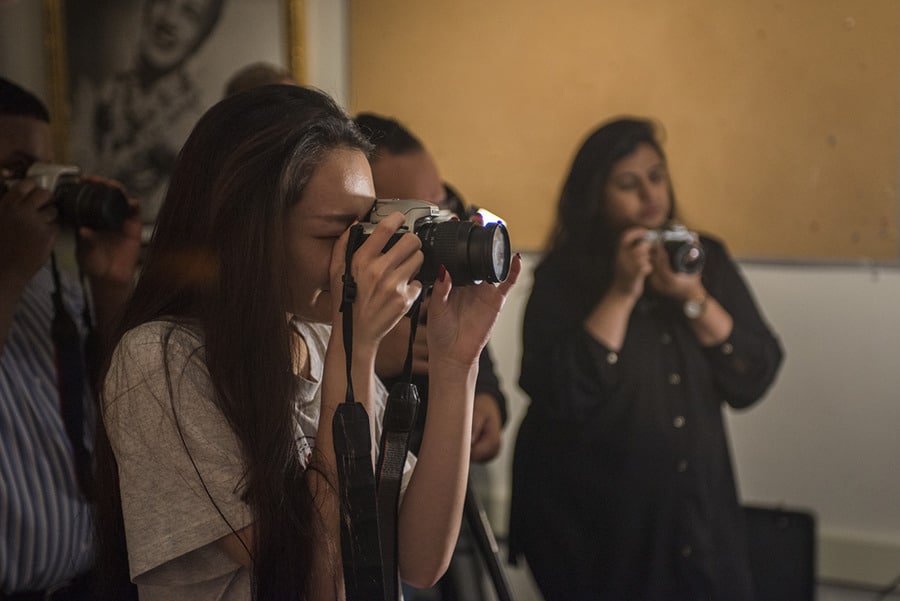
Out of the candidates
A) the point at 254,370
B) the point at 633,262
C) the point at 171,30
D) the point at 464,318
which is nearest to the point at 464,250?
the point at 464,318

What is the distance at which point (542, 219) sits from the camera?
1.56 m

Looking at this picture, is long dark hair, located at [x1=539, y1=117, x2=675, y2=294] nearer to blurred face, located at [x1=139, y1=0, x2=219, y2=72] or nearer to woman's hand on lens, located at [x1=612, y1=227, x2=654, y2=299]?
woman's hand on lens, located at [x1=612, y1=227, x2=654, y2=299]

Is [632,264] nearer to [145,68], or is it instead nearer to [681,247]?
[681,247]

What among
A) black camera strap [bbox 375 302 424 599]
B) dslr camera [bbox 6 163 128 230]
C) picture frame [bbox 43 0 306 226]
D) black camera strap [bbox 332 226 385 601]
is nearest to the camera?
black camera strap [bbox 332 226 385 601]

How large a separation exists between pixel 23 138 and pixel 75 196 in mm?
173

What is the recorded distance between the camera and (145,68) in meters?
1.91

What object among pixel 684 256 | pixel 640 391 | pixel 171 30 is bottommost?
pixel 640 391

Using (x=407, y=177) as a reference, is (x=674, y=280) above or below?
below

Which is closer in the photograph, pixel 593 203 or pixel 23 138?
pixel 23 138

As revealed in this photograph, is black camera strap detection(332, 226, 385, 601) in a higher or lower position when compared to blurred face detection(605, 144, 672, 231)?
lower

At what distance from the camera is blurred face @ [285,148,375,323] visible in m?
0.88

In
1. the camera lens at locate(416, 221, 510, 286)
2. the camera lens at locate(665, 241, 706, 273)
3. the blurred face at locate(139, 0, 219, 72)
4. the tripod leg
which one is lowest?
the tripod leg

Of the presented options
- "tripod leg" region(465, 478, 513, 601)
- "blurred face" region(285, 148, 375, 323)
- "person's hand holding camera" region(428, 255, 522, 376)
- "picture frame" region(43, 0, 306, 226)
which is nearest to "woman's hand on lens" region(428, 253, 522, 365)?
"person's hand holding camera" region(428, 255, 522, 376)

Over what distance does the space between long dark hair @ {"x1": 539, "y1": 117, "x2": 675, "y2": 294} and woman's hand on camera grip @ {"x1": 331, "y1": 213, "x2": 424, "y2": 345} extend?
0.70 metres
